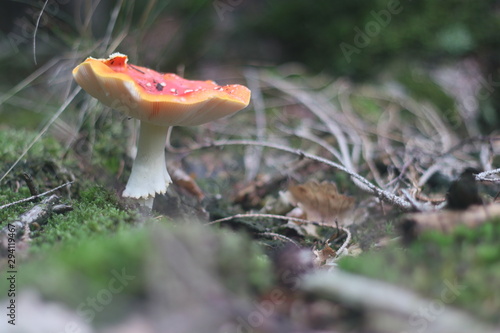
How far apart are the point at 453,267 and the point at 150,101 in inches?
55.3

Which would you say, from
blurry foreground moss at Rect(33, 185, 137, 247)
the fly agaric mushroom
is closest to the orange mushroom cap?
the fly agaric mushroom

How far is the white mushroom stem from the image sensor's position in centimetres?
231

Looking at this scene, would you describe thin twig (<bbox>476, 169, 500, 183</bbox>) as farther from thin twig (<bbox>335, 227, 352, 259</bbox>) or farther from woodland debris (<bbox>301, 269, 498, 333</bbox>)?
woodland debris (<bbox>301, 269, 498, 333</bbox>)

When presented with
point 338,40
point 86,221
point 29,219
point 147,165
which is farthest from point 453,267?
point 338,40

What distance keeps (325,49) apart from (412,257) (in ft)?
15.4

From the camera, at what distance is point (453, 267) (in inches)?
49.4

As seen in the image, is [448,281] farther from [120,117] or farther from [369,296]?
[120,117]

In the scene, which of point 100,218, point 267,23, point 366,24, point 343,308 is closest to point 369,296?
point 343,308

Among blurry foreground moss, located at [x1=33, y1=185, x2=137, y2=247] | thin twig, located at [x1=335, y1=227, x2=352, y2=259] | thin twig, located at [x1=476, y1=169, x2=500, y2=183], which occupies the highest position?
blurry foreground moss, located at [x1=33, y1=185, x2=137, y2=247]

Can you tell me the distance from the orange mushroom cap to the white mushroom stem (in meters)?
0.13

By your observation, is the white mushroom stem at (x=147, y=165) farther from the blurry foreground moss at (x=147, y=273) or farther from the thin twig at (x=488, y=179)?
the thin twig at (x=488, y=179)

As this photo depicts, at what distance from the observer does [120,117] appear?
3.50 metres

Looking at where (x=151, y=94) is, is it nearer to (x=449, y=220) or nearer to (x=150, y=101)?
(x=150, y=101)

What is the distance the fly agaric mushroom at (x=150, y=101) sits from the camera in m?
1.88
